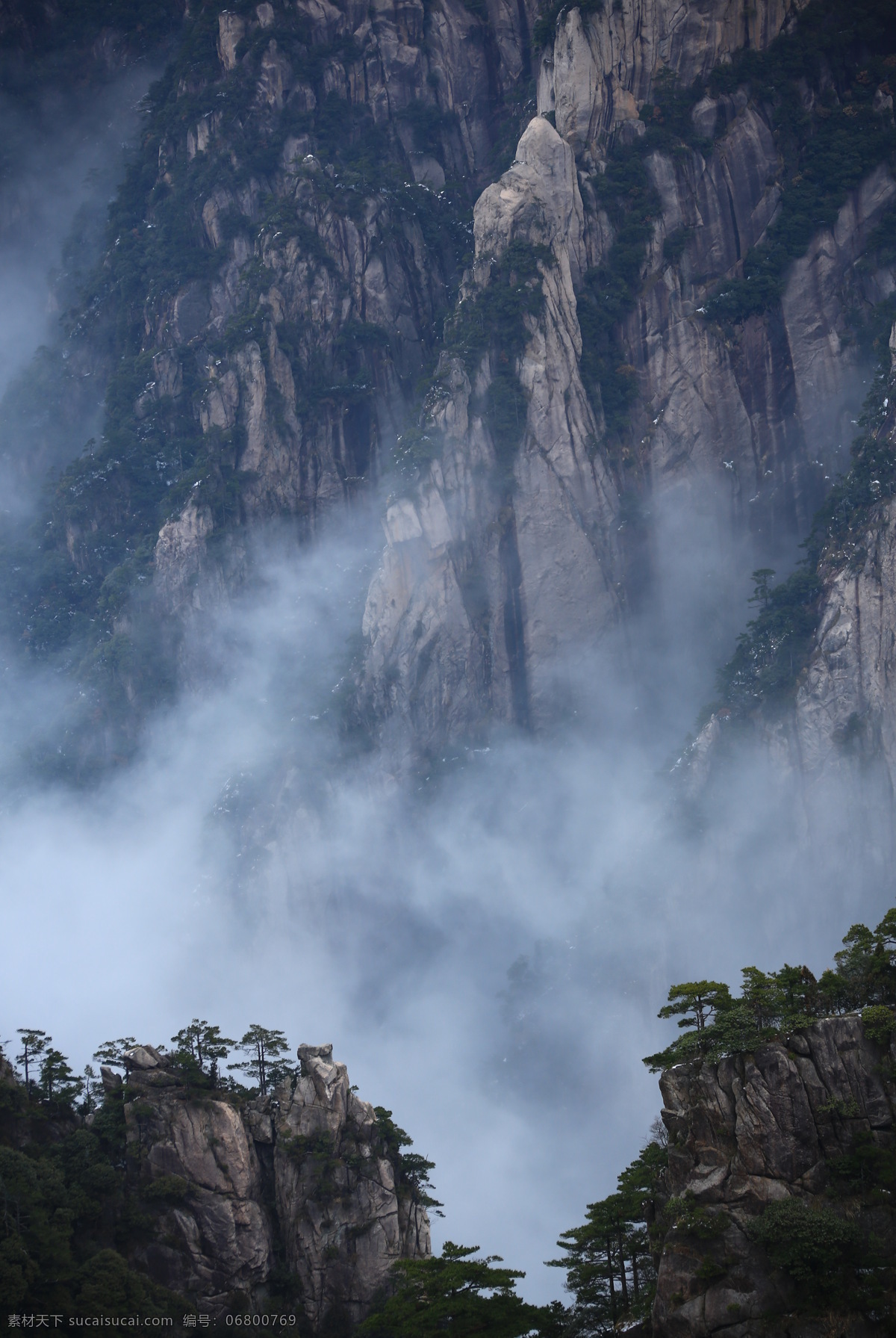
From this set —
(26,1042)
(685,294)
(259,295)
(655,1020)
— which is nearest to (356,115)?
(259,295)

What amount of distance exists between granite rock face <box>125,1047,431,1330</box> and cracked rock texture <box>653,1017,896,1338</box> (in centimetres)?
2570

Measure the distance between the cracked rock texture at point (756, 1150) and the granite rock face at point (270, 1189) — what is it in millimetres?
25698

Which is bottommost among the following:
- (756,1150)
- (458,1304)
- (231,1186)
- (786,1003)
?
(458,1304)

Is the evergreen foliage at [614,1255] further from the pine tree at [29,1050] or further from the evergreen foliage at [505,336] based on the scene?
the evergreen foliage at [505,336]

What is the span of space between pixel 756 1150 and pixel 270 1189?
32.4 meters

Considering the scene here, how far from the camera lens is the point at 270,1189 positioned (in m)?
85.1

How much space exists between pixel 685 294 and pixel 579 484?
19.3 meters

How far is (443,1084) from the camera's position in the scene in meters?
129

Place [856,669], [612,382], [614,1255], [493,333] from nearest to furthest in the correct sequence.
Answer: [614,1255]
[856,669]
[493,333]
[612,382]

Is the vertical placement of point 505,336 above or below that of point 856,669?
above

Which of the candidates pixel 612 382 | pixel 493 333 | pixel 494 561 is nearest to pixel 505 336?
pixel 493 333

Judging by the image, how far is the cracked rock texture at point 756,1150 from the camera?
5869 cm

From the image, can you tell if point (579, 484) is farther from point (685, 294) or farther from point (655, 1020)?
point (655, 1020)

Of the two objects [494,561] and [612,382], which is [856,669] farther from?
[612,382]
